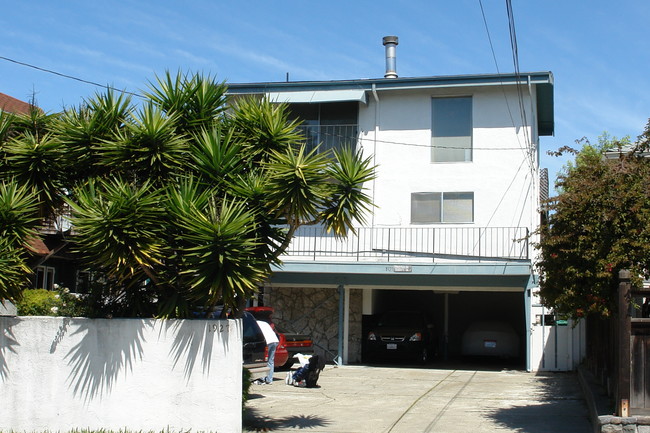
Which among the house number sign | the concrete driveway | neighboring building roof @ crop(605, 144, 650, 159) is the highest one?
neighboring building roof @ crop(605, 144, 650, 159)

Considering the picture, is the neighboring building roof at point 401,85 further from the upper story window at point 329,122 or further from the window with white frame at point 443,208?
the window with white frame at point 443,208

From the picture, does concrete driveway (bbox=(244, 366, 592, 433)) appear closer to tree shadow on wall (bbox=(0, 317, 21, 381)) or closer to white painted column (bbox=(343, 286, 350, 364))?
white painted column (bbox=(343, 286, 350, 364))

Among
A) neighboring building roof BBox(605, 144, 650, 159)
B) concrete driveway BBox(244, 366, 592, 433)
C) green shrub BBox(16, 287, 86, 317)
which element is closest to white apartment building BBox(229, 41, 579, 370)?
concrete driveway BBox(244, 366, 592, 433)

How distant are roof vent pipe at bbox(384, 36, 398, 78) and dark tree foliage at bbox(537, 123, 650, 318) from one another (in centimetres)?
1664

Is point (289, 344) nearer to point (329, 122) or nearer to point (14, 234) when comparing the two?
point (329, 122)

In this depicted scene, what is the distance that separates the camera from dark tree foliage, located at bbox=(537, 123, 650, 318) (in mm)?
9633

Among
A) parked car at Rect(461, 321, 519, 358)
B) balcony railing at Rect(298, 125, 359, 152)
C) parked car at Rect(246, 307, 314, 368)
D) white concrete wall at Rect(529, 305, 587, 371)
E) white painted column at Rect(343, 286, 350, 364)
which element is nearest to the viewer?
Result: parked car at Rect(246, 307, 314, 368)

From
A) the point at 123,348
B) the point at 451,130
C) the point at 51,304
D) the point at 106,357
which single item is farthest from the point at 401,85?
the point at 106,357

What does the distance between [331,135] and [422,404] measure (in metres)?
12.7

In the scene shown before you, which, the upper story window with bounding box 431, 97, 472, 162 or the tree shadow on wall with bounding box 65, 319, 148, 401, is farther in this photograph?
the upper story window with bounding box 431, 97, 472, 162

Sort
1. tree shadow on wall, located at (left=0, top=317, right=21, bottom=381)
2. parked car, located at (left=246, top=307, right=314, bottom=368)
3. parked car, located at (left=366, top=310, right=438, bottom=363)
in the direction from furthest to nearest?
parked car, located at (left=366, top=310, right=438, bottom=363)
parked car, located at (left=246, top=307, right=314, bottom=368)
tree shadow on wall, located at (left=0, top=317, right=21, bottom=381)

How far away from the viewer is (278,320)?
24.0 m

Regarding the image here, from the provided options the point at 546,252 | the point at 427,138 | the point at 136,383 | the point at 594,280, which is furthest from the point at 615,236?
the point at 427,138

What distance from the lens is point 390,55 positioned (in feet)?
89.2
